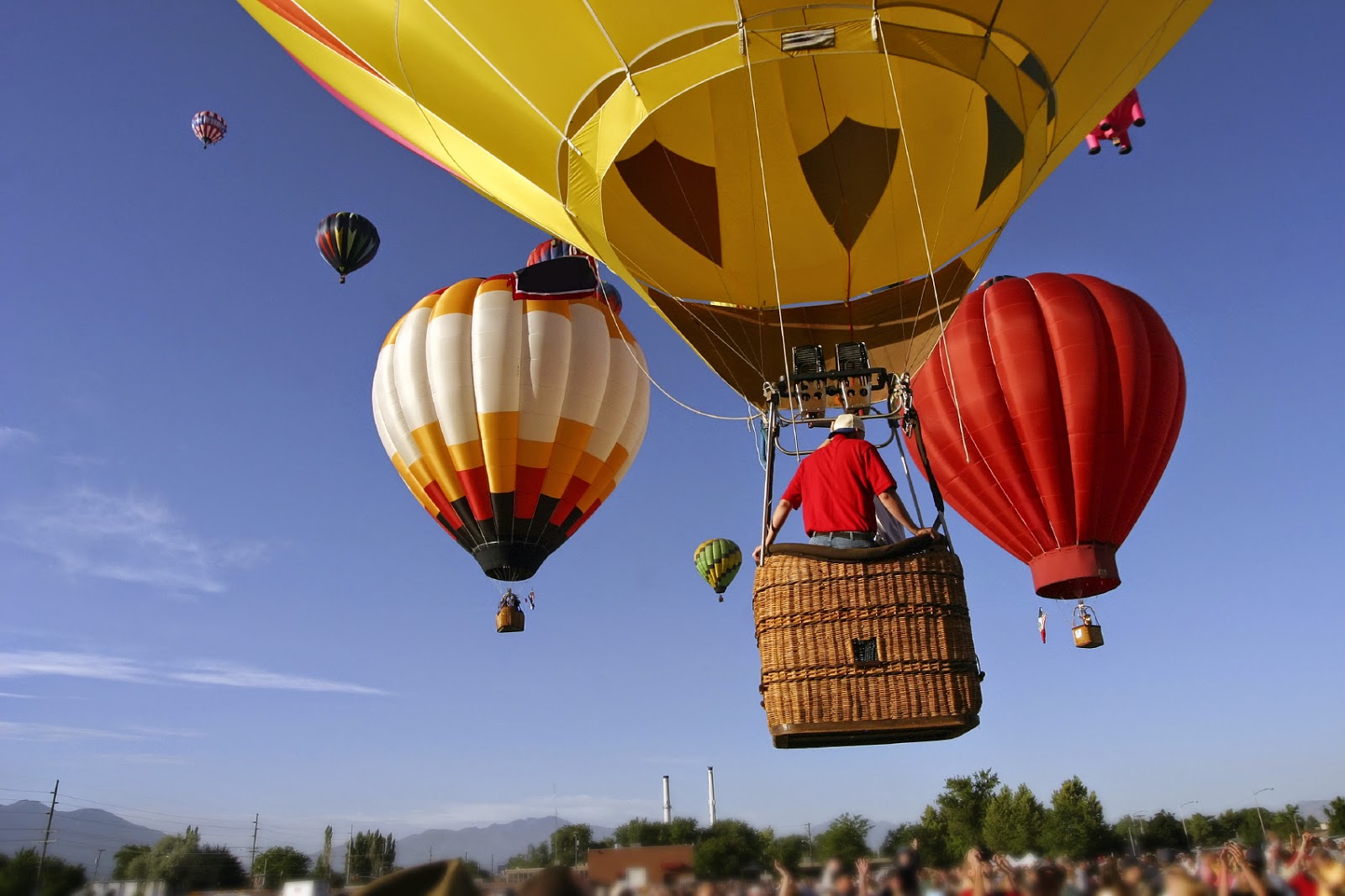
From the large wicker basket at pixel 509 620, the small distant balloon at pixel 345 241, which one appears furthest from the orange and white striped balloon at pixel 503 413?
the small distant balloon at pixel 345 241

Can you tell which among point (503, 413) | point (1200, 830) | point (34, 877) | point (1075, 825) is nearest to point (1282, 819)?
point (1200, 830)

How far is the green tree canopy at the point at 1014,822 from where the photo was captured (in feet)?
91.8

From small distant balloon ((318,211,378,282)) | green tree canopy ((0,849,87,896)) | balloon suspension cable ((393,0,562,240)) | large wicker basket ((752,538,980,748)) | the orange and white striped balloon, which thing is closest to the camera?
large wicker basket ((752,538,980,748))

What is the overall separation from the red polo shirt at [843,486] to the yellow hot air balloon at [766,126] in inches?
32.2

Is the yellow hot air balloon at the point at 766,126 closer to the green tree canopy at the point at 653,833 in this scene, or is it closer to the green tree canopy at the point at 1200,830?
the green tree canopy at the point at 653,833

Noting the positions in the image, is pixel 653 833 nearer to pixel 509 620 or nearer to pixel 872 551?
pixel 509 620

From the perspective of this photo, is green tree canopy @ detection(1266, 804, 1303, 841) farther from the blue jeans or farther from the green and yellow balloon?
the blue jeans

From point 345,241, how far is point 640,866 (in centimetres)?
1019

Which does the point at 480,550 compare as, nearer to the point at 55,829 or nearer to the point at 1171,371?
the point at 1171,371

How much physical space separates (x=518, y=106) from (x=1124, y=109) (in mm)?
7313

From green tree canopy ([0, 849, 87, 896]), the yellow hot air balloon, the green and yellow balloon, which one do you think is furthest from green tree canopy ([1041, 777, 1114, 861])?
the yellow hot air balloon

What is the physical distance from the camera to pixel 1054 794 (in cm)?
3259

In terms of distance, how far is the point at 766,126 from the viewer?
4.02m

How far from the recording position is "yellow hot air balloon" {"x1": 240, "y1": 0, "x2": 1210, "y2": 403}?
11.9ft
